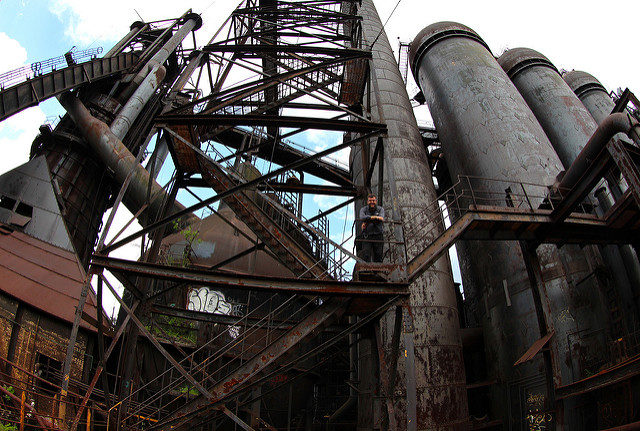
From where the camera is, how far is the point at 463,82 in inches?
556

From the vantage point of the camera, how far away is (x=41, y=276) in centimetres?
1129

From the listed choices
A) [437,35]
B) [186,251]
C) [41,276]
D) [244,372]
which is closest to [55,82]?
[41,276]

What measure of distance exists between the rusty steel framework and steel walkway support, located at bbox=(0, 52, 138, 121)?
0.08 meters

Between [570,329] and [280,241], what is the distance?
691 centimetres

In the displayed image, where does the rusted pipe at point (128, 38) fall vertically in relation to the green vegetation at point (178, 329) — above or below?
above

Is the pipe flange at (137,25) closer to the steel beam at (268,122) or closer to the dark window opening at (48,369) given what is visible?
the steel beam at (268,122)

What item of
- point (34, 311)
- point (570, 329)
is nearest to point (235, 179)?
point (34, 311)

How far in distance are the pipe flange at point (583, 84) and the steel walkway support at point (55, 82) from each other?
2302 centimetres

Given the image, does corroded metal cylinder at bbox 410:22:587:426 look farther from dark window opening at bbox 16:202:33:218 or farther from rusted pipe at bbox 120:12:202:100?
dark window opening at bbox 16:202:33:218

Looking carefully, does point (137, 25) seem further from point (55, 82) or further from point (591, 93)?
point (591, 93)

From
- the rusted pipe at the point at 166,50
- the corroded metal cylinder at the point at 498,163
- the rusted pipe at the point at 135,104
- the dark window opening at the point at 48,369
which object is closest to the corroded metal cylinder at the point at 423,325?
the corroded metal cylinder at the point at 498,163

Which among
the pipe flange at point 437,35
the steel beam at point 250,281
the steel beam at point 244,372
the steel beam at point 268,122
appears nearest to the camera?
the steel beam at point 244,372

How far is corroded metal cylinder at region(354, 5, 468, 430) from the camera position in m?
8.07

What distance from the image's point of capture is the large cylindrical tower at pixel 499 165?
946cm
